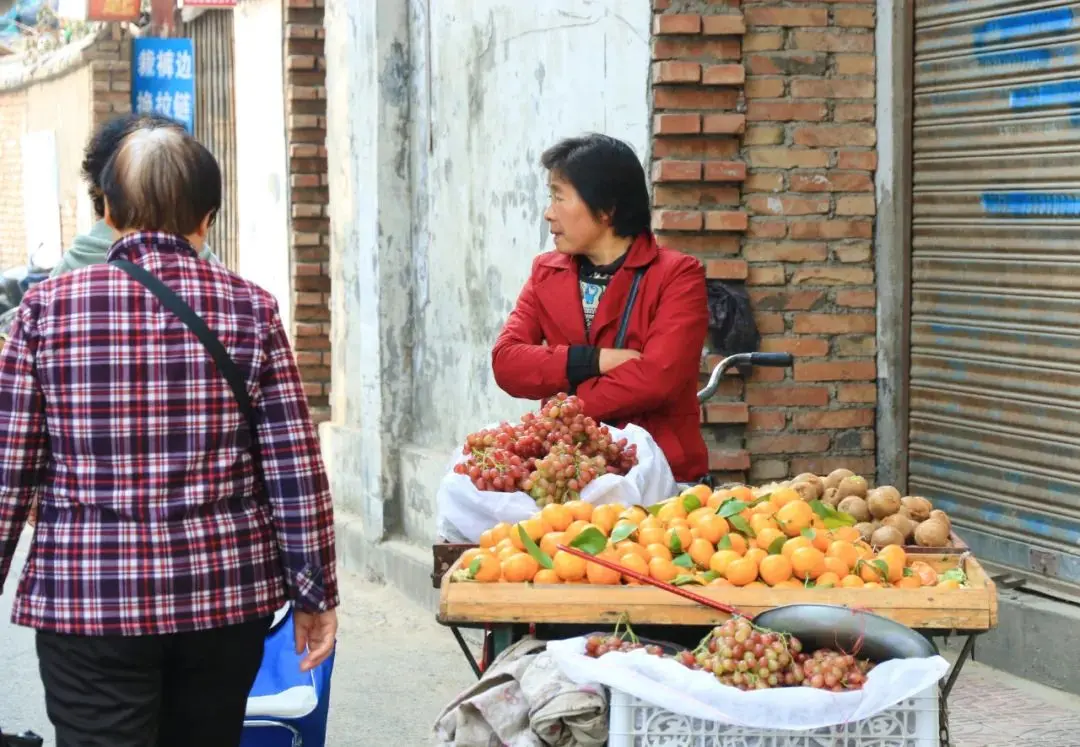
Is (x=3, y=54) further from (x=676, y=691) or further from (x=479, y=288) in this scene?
(x=676, y=691)

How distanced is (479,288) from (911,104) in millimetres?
2341

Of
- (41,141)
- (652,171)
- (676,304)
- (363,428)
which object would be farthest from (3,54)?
(676,304)

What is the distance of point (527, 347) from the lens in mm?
4812

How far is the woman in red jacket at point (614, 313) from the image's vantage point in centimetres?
466

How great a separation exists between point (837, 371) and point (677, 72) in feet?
4.26

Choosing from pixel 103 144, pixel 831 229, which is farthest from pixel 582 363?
pixel 831 229

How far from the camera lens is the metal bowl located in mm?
3199

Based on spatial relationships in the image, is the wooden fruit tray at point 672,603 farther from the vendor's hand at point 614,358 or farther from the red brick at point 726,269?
the red brick at point 726,269

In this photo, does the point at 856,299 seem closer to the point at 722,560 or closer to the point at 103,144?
the point at 103,144

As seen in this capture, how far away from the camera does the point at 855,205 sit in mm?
6629

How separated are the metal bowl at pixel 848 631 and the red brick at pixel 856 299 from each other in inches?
137

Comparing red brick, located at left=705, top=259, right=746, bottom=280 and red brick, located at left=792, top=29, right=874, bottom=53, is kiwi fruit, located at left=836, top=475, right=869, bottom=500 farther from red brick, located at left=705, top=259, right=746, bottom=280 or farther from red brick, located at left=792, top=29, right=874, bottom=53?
red brick, located at left=792, top=29, right=874, bottom=53

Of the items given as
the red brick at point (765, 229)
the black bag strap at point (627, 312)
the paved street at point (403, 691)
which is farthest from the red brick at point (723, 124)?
the paved street at point (403, 691)

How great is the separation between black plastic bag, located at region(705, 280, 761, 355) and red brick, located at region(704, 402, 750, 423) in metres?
0.20
